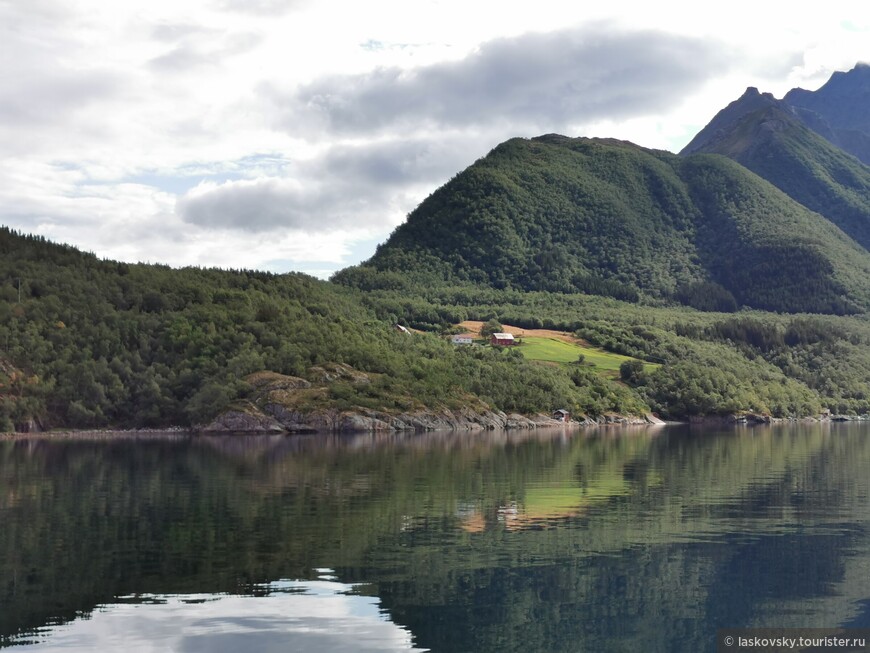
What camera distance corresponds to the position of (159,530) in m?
56.2

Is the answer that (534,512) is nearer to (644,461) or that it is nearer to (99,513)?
(99,513)

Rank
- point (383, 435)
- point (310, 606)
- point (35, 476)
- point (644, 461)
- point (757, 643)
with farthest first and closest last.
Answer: point (383, 435) < point (644, 461) < point (35, 476) < point (310, 606) < point (757, 643)

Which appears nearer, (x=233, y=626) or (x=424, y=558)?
(x=233, y=626)

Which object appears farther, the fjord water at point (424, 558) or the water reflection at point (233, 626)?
the fjord water at point (424, 558)

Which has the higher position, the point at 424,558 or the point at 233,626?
the point at 424,558

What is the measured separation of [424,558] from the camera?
47.2 m

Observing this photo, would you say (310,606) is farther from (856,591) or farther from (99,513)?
(99,513)

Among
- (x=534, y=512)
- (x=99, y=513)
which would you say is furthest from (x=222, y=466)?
(x=534, y=512)

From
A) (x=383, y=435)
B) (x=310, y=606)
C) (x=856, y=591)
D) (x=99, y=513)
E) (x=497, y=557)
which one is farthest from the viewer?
(x=383, y=435)

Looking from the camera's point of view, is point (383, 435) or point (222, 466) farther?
point (383, 435)

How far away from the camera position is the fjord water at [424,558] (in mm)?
35125

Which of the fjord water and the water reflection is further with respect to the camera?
the fjord water

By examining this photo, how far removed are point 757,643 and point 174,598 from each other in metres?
21.0

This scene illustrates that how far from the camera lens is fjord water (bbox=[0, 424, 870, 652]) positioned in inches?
1383
